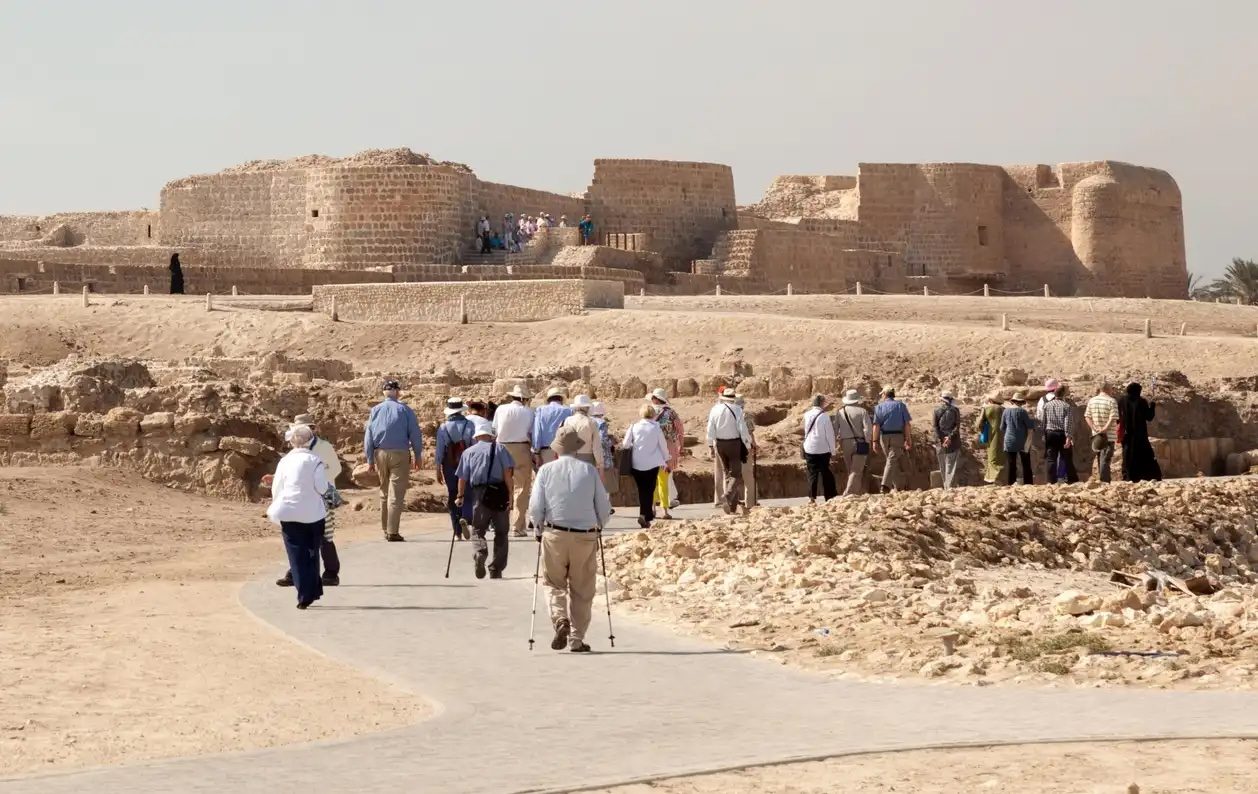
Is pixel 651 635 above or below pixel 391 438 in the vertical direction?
below

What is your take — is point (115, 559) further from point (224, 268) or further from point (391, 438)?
point (224, 268)

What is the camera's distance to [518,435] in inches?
548

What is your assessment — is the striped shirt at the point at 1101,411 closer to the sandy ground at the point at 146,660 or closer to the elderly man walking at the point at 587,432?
the elderly man walking at the point at 587,432

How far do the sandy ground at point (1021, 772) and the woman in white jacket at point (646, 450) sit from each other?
297 inches

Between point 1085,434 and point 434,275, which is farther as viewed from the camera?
Result: point 434,275

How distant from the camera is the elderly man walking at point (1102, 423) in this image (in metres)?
17.1

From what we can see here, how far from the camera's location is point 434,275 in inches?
1603

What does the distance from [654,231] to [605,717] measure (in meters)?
39.9

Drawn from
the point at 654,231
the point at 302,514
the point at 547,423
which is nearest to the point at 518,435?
the point at 547,423

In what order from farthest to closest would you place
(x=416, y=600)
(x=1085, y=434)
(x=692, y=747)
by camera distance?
(x=1085, y=434) < (x=416, y=600) < (x=692, y=747)

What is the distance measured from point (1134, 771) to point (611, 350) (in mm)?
23852

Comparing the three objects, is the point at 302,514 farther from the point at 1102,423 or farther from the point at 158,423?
the point at 1102,423

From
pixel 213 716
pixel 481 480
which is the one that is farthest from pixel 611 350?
pixel 213 716

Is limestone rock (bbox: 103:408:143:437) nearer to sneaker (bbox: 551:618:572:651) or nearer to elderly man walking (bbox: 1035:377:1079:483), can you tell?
elderly man walking (bbox: 1035:377:1079:483)
